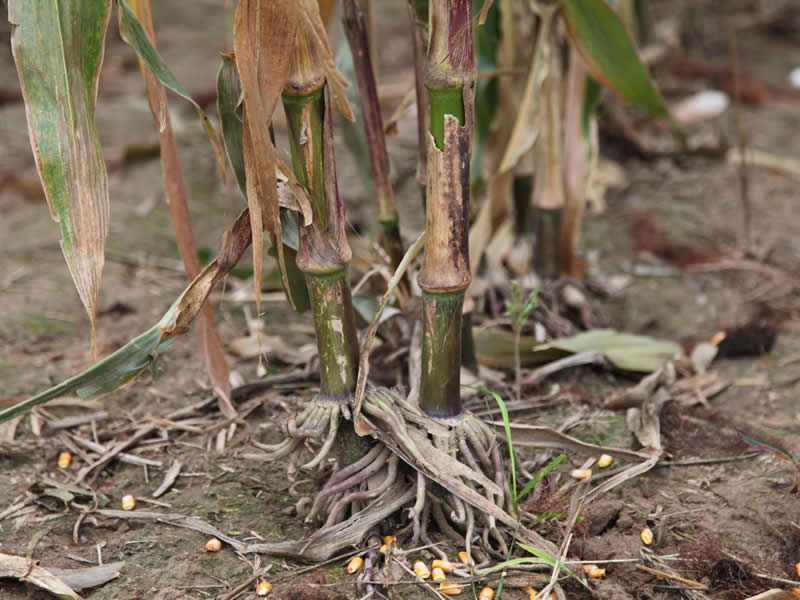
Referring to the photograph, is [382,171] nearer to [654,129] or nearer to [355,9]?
[355,9]

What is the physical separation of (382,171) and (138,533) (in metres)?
0.70

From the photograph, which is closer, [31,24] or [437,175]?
[31,24]

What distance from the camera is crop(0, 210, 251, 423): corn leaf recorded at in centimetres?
107

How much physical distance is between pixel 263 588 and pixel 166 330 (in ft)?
1.22

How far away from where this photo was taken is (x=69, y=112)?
95 centimetres

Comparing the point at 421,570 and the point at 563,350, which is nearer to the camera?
the point at 421,570

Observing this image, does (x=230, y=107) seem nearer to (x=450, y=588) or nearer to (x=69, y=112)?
(x=69, y=112)

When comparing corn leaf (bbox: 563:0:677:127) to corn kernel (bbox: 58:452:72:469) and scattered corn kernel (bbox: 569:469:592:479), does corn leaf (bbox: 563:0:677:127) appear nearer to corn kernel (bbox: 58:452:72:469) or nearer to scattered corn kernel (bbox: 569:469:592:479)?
scattered corn kernel (bbox: 569:469:592:479)

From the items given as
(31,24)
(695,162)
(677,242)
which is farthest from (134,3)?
(695,162)

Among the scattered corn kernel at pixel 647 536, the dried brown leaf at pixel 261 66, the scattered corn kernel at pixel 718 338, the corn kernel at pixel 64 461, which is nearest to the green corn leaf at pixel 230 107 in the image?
the dried brown leaf at pixel 261 66

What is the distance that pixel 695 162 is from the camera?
2785 mm

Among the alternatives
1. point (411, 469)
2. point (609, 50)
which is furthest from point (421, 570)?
point (609, 50)

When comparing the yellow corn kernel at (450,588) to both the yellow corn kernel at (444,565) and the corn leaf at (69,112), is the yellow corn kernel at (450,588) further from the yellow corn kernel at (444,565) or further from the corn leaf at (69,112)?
the corn leaf at (69,112)

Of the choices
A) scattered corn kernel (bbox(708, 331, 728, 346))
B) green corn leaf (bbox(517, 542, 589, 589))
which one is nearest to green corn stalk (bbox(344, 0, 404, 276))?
green corn leaf (bbox(517, 542, 589, 589))
